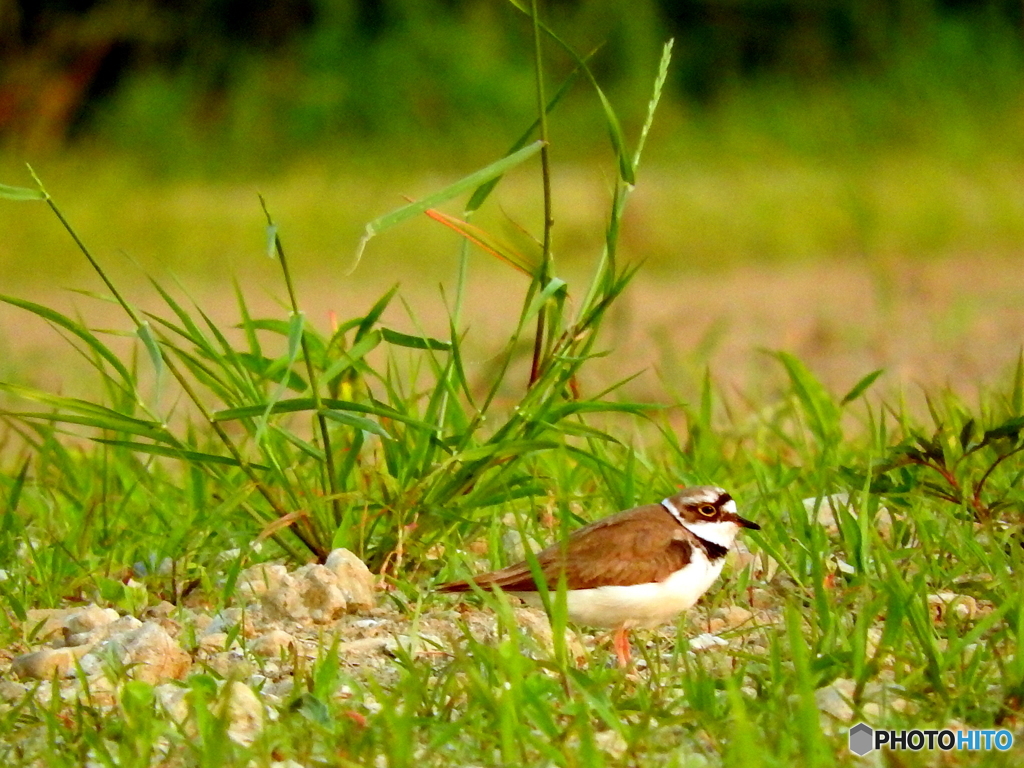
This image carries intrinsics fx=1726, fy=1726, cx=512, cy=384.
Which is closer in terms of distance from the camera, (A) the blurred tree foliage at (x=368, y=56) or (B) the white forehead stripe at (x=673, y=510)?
(B) the white forehead stripe at (x=673, y=510)

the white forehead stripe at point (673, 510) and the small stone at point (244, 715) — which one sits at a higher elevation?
the white forehead stripe at point (673, 510)

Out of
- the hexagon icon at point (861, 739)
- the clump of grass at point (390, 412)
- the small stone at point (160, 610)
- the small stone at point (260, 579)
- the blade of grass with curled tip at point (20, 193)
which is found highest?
the blade of grass with curled tip at point (20, 193)

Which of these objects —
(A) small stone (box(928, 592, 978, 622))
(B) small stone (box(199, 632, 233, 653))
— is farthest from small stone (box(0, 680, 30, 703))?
(A) small stone (box(928, 592, 978, 622))

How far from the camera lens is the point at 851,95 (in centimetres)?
990

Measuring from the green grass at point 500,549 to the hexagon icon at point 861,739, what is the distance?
0.10ft

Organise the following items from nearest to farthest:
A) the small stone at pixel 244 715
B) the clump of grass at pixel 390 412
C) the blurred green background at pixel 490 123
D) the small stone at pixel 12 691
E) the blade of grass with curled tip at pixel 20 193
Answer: the small stone at pixel 244 715 → the small stone at pixel 12 691 → the blade of grass with curled tip at pixel 20 193 → the clump of grass at pixel 390 412 → the blurred green background at pixel 490 123

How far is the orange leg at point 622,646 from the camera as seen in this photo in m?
2.60

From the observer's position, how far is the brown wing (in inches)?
105

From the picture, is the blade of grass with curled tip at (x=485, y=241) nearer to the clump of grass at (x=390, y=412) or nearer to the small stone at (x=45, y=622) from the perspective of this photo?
the clump of grass at (x=390, y=412)

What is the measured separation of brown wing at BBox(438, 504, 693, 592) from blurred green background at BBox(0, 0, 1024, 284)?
528 cm

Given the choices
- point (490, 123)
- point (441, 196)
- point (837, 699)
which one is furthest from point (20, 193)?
point (490, 123)

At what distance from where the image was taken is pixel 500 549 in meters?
3.10

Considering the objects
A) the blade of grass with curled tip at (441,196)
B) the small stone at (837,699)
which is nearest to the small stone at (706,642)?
the small stone at (837,699)

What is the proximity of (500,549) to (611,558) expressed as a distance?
440 millimetres
